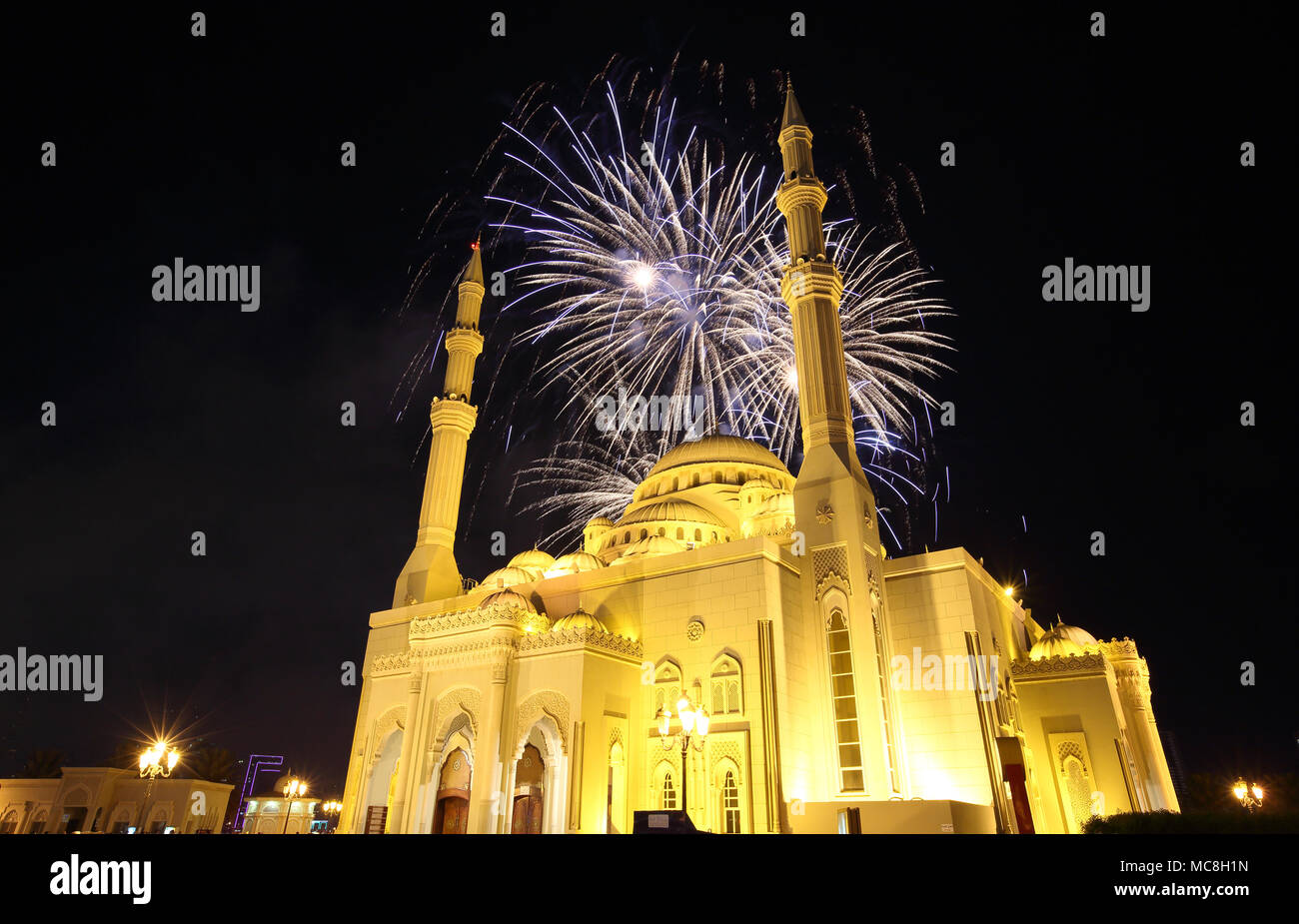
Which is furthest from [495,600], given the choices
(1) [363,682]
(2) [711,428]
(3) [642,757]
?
(2) [711,428]

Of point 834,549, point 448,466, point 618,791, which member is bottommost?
point 618,791

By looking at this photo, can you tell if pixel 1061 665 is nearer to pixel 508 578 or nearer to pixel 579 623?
pixel 579 623

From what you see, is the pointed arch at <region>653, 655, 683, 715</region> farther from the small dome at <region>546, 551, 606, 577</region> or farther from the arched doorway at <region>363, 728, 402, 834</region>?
the arched doorway at <region>363, 728, 402, 834</region>

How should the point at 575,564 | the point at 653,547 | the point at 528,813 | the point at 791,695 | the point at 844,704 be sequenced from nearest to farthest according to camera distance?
1. the point at 844,704
2. the point at 791,695
3. the point at 528,813
4. the point at 653,547
5. the point at 575,564

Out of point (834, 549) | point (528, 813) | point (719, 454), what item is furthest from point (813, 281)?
point (528, 813)
